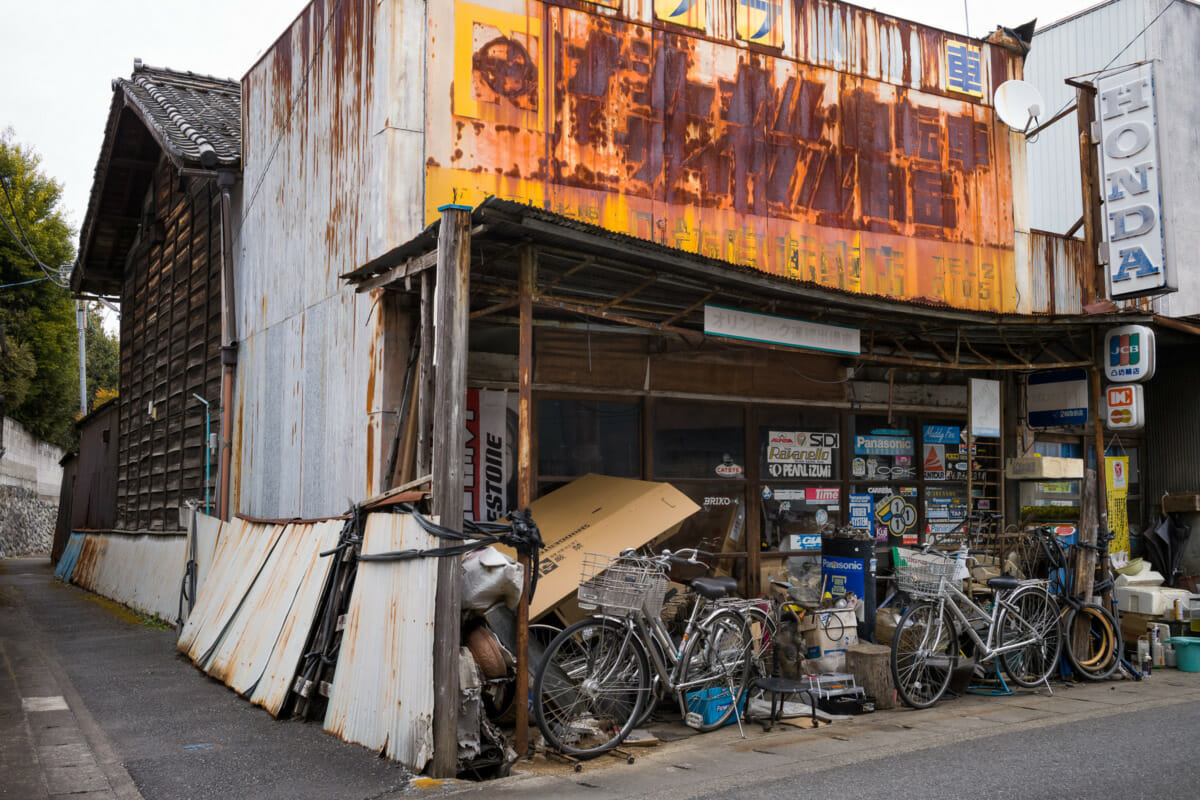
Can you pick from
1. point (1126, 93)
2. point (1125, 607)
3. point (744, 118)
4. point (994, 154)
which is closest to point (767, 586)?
point (1125, 607)

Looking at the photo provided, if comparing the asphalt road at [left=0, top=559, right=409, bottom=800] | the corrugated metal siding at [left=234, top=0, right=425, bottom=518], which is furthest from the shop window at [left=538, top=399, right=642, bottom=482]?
the asphalt road at [left=0, top=559, right=409, bottom=800]

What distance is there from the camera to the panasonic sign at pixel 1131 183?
1138 cm

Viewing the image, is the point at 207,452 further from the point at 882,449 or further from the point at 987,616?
the point at 987,616

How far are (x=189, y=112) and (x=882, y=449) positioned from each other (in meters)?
11.3

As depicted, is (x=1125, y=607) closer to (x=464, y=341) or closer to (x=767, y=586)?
(x=767, y=586)

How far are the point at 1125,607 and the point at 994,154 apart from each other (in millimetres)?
5891

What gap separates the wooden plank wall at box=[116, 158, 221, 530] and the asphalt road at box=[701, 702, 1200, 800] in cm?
1084

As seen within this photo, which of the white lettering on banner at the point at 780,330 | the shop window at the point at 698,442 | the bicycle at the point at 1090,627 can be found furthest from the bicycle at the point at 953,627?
the shop window at the point at 698,442

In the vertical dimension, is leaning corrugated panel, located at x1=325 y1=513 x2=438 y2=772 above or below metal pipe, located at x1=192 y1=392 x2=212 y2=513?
below

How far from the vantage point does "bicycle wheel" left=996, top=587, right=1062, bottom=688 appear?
9422 mm

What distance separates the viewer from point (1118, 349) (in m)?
10.6

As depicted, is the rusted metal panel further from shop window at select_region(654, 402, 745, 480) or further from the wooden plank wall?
the wooden plank wall

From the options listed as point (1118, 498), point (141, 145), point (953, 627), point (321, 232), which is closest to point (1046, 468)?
point (1118, 498)

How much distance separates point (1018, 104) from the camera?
12578mm
